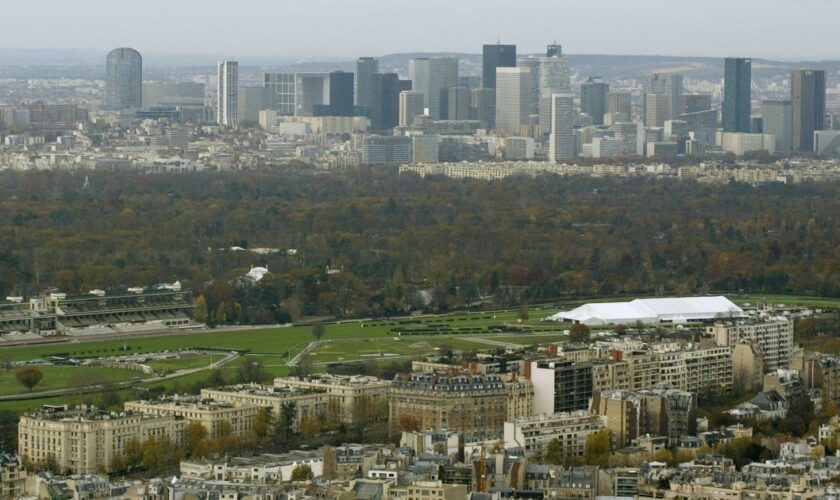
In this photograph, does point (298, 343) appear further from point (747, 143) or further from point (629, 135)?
point (747, 143)

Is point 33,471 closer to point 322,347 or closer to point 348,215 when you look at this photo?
point 322,347

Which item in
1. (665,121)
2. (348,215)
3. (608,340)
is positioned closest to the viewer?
(608,340)

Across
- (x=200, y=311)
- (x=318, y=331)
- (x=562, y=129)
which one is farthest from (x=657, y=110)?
(x=318, y=331)

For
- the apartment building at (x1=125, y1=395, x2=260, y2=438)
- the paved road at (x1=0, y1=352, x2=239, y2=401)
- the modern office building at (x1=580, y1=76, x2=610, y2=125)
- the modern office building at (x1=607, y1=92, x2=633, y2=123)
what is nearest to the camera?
the apartment building at (x1=125, y1=395, x2=260, y2=438)

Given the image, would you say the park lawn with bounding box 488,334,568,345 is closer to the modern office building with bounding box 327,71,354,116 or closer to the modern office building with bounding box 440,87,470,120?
the modern office building with bounding box 327,71,354,116

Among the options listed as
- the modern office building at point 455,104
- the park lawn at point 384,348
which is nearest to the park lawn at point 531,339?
the park lawn at point 384,348

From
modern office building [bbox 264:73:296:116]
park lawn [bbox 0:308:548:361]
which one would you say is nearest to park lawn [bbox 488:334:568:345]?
park lawn [bbox 0:308:548:361]

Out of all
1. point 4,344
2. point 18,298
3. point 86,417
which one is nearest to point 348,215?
point 18,298
